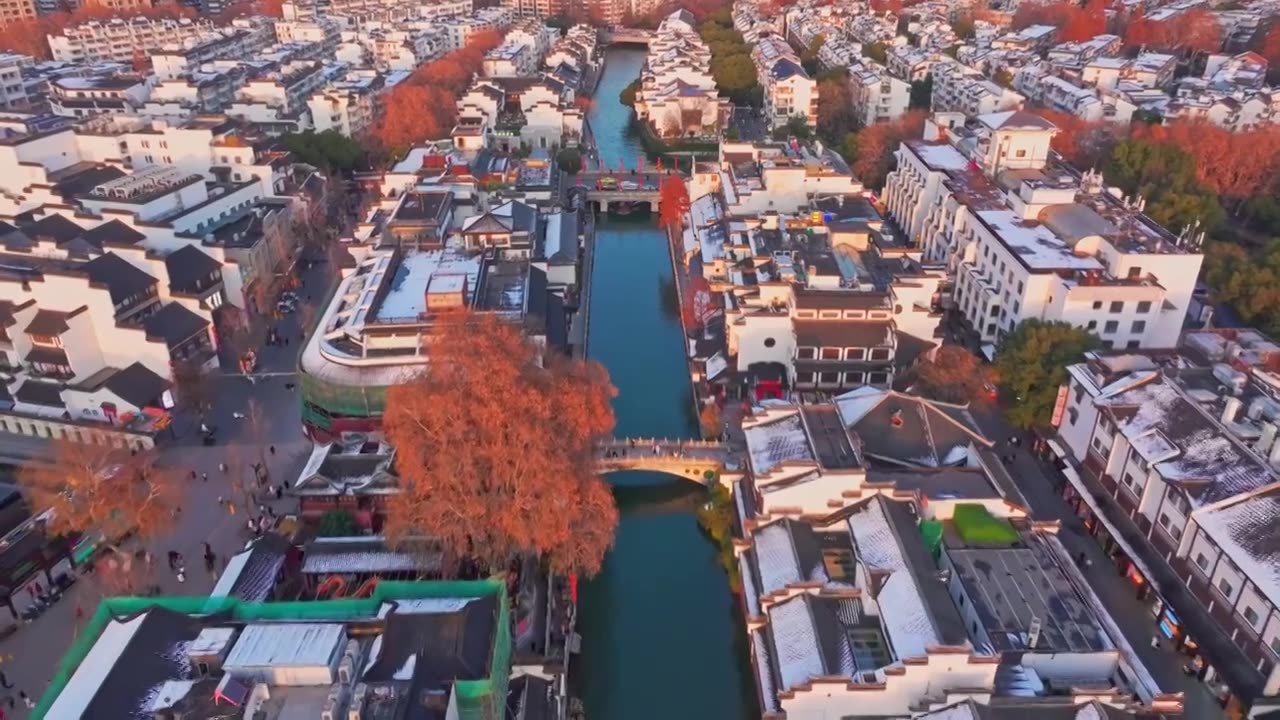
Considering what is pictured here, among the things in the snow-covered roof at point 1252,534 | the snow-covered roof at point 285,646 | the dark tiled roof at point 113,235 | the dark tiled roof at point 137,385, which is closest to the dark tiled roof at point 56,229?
the dark tiled roof at point 113,235

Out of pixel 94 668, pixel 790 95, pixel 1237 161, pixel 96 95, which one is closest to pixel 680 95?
pixel 790 95

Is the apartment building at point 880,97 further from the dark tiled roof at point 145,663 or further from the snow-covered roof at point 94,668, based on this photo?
the snow-covered roof at point 94,668

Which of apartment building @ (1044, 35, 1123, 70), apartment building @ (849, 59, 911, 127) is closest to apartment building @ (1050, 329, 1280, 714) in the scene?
apartment building @ (849, 59, 911, 127)

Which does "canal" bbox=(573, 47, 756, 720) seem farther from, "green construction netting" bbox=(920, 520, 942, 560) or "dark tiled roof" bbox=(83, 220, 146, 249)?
"dark tiled roof" bbox=(83, 220, 146, 249)

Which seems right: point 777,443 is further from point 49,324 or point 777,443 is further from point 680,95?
point 680,95

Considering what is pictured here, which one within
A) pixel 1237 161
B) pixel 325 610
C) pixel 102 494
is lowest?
pixel 102 494

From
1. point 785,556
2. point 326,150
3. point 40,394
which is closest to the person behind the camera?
point 785,556
